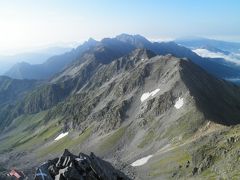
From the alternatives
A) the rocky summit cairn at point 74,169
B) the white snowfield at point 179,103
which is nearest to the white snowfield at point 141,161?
the white snowfield at point 179,103

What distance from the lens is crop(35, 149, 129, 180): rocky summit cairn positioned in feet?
129

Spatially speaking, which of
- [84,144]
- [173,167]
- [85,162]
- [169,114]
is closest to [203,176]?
[173,167]

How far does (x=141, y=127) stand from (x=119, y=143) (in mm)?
11373

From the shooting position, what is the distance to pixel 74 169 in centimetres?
3994

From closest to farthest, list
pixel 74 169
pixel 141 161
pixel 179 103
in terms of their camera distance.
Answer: pixel 74 169, pixel 141 161, pixel 179 103

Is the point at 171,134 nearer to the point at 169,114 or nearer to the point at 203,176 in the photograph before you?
the point at 169,114

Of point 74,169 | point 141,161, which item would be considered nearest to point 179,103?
point 141,161

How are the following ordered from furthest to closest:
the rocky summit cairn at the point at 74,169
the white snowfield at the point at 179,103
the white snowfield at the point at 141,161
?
the white snowfield at the point at 179,103 → the white snowfield at the point at 141,161 → the rocky summit cairn at the point at 74,169

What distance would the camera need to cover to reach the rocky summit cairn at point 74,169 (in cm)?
3934

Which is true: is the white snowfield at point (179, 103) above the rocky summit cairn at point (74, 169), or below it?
below

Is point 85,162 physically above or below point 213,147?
above

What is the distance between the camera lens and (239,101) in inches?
7864

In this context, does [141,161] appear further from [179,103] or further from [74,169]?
[74,169]

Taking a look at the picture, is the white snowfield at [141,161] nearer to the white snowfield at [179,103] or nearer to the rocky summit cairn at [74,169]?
the white snowfield at [179,103]
